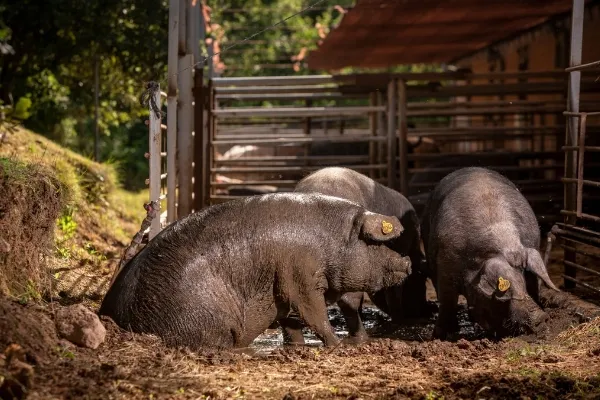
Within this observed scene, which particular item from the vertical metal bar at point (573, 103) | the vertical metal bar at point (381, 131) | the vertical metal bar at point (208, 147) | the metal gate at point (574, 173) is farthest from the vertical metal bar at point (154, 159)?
the vertical metal bar at point (381, 131)

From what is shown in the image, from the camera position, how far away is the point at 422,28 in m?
13.7

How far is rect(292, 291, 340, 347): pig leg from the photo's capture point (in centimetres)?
631

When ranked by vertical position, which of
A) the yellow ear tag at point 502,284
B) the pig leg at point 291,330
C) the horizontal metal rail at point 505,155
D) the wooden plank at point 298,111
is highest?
the wooden plank at point 298,111

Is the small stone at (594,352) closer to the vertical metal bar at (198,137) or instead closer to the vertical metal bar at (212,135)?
the vertical metal bar at (198,137)

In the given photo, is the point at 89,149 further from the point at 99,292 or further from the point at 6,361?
the point at 6,361

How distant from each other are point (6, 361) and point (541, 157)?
28.5 ft

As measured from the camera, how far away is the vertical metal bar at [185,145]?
10.4 metres

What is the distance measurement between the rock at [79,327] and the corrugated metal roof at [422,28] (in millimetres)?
5956

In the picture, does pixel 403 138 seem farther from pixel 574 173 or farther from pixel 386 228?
pixel 386 228

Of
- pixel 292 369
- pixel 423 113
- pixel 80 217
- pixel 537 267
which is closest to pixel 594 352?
pixel 537 267

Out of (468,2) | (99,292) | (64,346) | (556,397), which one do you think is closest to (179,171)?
(99,292)

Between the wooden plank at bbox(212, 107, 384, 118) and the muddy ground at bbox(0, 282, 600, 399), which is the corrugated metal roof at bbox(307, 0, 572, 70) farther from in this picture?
the muddy ground at bbox(0, 282, 600, 399)

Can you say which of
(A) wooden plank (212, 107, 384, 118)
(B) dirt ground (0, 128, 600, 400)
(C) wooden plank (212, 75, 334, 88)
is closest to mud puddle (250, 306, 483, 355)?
(B) dirt ground (0, 128, 600, 400)

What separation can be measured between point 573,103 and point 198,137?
4531mm
